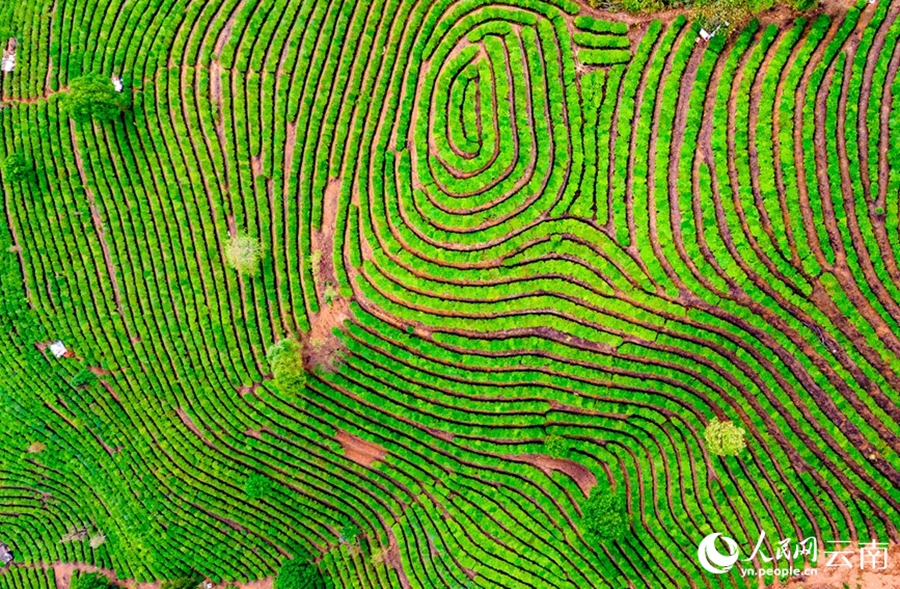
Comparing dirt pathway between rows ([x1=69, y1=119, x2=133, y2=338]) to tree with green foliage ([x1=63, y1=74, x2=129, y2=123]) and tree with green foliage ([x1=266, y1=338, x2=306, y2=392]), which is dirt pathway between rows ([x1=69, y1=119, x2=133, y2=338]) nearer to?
tree with green foliage ([x1=63, y1=74, x2=129, y2=123])

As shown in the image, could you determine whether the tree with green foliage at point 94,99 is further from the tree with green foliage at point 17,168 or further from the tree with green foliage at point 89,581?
the tree with green foliage at point 89,581

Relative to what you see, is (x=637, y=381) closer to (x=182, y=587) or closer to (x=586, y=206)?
(x=586, y=206)

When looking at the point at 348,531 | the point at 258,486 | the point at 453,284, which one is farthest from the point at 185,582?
the point at 453,284

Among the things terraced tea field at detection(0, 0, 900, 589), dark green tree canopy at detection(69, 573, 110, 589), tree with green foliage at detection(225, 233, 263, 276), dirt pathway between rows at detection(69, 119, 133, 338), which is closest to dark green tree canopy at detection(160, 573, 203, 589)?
terraced tea field at detection(0, 0, 900, 589)

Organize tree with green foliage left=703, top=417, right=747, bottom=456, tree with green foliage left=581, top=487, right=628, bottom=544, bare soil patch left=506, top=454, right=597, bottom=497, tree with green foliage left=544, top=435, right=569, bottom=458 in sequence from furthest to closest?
1. bare soil patch left=506, top=454, right=597, bottom=497
2. tree with green foliage left=544, top=435, right=569, bottom=458
3. tree with green foliage left=581, top=487, right=628, bottom=544
4. tree with green foliage left=703, top=417, right=747, bottom=456

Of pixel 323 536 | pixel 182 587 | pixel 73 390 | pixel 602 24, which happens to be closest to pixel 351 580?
pixel 323 536

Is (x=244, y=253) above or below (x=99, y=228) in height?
below

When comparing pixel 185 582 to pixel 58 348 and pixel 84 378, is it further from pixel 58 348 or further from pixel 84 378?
pixel 58 348
